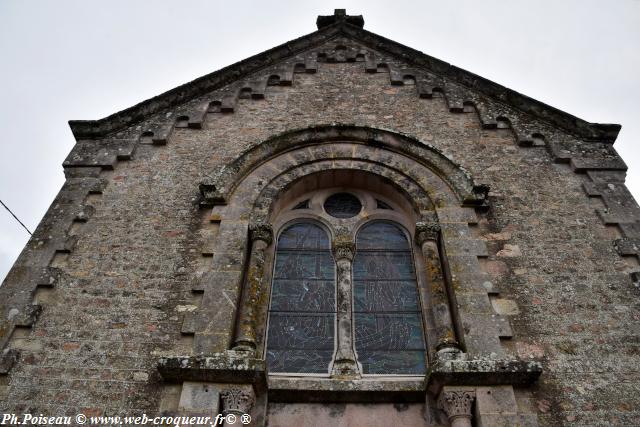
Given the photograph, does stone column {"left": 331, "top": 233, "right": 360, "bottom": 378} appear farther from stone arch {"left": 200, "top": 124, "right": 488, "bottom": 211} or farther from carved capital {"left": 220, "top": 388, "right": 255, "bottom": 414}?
stone arch {"left": 200, "top": 124, "right": 488, "bottom": 211}

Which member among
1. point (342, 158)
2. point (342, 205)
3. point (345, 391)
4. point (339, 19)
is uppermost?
point (339, 19)

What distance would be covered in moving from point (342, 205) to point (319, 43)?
3774 millimetres

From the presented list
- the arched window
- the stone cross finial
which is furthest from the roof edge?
the arched window

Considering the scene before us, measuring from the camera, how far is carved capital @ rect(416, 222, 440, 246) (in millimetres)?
6027

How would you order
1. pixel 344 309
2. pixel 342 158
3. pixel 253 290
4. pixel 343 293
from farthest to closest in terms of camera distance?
pixel 342 158 → pixel 343 293 → pixel 344 309 → pixel 253 290

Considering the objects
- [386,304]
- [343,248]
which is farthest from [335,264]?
[386,304]

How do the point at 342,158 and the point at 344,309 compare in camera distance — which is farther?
the point at 342,158

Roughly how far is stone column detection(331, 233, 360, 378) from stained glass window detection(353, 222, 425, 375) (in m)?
0.14

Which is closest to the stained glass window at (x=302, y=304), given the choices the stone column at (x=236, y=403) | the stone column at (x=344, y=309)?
the stone column at (x=344, y=309)

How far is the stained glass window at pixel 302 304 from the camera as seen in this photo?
543cm

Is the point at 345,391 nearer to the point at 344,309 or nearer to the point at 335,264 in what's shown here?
the point at 344,309

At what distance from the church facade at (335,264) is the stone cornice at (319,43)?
1.7 inches

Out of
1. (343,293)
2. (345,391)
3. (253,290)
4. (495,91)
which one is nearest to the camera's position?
(345,391)

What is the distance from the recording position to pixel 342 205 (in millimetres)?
7055
